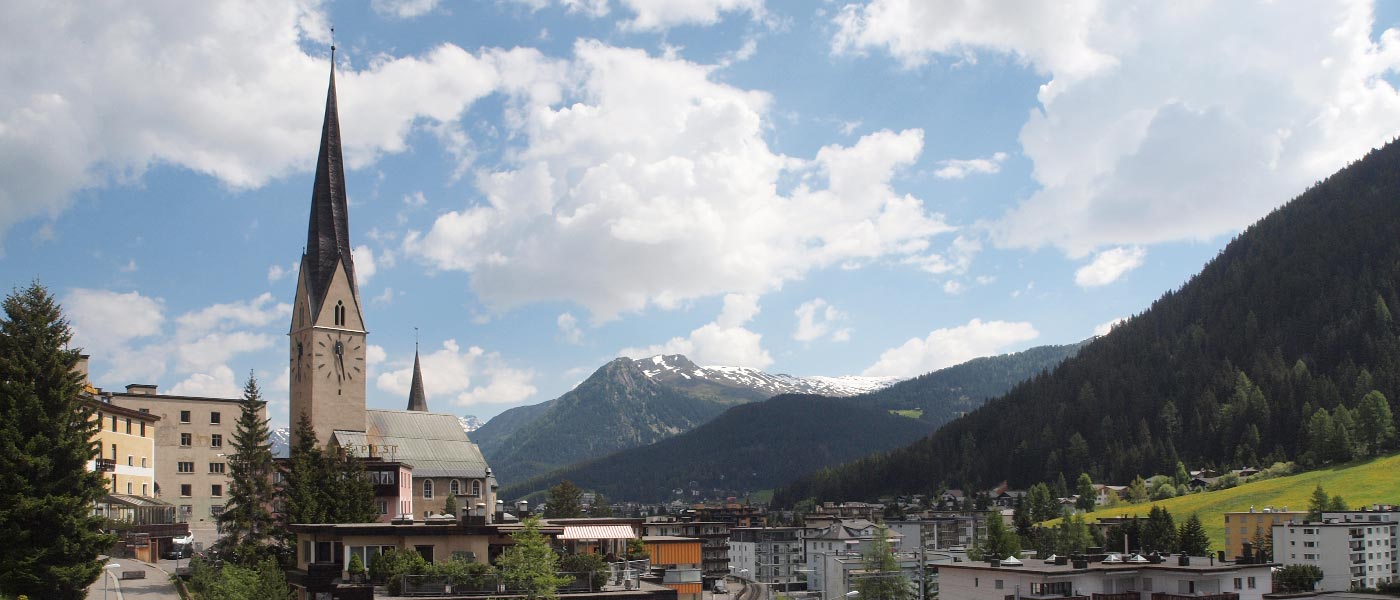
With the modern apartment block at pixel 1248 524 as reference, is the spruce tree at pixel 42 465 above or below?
above

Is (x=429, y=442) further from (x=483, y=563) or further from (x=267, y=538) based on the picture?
(x=483, y=563)

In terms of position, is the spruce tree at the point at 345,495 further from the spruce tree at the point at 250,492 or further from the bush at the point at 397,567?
the bush at the point at 397,567

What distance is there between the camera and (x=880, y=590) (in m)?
82.9

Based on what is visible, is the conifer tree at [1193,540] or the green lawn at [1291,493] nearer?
the conifer tree at [1193,540]

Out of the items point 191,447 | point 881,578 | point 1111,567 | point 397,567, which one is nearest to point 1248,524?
point 881,578

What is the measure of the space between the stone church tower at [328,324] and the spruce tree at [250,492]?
4044 centimetres

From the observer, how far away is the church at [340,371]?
355 ft

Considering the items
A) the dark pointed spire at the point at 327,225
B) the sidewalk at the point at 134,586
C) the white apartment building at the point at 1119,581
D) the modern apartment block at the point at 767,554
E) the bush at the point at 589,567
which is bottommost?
the modern apartment block at the point at 767,554

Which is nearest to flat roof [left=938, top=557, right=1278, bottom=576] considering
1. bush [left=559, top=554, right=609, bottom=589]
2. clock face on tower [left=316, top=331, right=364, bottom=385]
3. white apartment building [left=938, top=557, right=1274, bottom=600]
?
white apartment building [left=938, top=557, right=1274, bottom=600]

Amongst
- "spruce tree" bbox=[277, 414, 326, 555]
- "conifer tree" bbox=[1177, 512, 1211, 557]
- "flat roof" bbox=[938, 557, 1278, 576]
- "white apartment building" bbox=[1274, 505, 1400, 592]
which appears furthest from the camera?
"conifer tree" bbox=[1177, 512, 1211, 557]

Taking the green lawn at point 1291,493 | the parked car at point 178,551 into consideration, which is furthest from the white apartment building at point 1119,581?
the green lawn at point 1291,493

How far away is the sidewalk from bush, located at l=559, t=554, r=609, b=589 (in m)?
17.2

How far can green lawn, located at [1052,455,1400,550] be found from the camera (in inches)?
6033

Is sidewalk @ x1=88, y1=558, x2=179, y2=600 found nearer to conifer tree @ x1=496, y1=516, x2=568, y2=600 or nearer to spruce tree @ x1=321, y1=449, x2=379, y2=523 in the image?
spruce tree @ x1=321, y1=449, x2=379, y2=523
